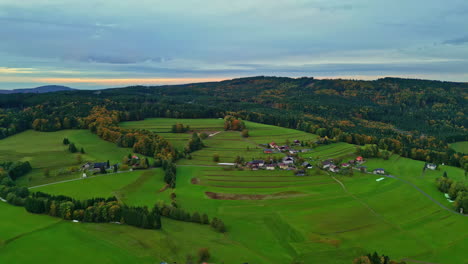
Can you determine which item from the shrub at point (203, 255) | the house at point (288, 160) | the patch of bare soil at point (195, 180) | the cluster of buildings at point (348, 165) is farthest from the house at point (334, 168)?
the shrub at point (203, 255)

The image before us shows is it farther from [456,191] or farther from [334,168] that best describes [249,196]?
[456,191]

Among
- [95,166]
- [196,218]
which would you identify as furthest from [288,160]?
[95,166]

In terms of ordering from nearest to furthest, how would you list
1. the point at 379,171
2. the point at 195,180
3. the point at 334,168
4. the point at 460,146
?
the point at 195,180
the point at 379,171
the point at 334,168
the point at 460,146

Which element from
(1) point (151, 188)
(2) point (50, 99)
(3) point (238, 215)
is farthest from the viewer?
(2) point (50, 99)

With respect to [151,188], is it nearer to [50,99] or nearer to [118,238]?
[118,238]

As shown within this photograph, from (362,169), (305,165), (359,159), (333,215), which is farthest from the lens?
(359,159)

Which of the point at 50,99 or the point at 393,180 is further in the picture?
the point at 50,99

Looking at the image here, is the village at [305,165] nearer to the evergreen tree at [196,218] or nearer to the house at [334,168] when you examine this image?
the house at [334,168]

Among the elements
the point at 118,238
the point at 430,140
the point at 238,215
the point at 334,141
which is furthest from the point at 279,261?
the point at 430,140
